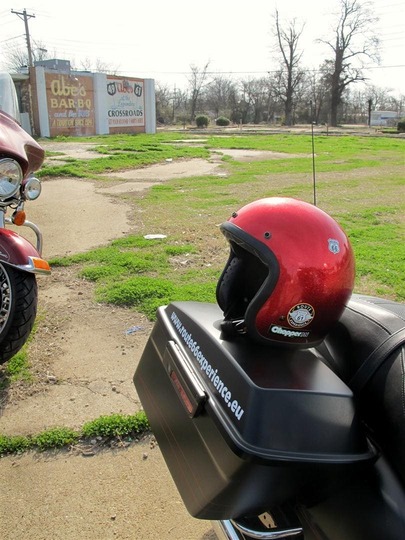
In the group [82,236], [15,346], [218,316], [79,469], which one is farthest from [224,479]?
[82,236]

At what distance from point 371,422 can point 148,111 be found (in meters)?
36.2

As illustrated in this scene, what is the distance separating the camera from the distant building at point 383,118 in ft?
169

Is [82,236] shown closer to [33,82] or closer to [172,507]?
[172,507]

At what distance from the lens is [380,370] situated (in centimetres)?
144

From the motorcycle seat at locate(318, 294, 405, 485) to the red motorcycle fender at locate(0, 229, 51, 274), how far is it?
1.75 metres

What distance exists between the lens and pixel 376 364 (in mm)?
1465

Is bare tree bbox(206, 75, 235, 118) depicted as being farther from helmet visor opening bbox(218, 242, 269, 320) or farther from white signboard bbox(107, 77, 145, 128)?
helmet visor opening bbox(218, 242, 269, 320)

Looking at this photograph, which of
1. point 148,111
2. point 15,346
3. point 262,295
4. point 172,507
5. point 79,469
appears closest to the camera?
point 262,295

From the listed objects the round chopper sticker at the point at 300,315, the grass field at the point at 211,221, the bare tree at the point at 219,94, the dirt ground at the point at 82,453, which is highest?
the bare tree at the point at 219,94

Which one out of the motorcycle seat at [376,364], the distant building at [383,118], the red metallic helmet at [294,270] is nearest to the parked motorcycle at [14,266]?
the red metallic helmet at [294,270]

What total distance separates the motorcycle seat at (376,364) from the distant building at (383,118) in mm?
54292

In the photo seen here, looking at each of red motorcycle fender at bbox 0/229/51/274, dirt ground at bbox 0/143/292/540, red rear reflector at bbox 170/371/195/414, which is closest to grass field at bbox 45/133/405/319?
dirt ground at bbox 0/143/292/540

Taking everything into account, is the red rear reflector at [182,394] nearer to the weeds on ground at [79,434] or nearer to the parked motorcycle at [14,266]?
the weeds on ground at [79,434]

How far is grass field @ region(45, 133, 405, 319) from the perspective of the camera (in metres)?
4.57
